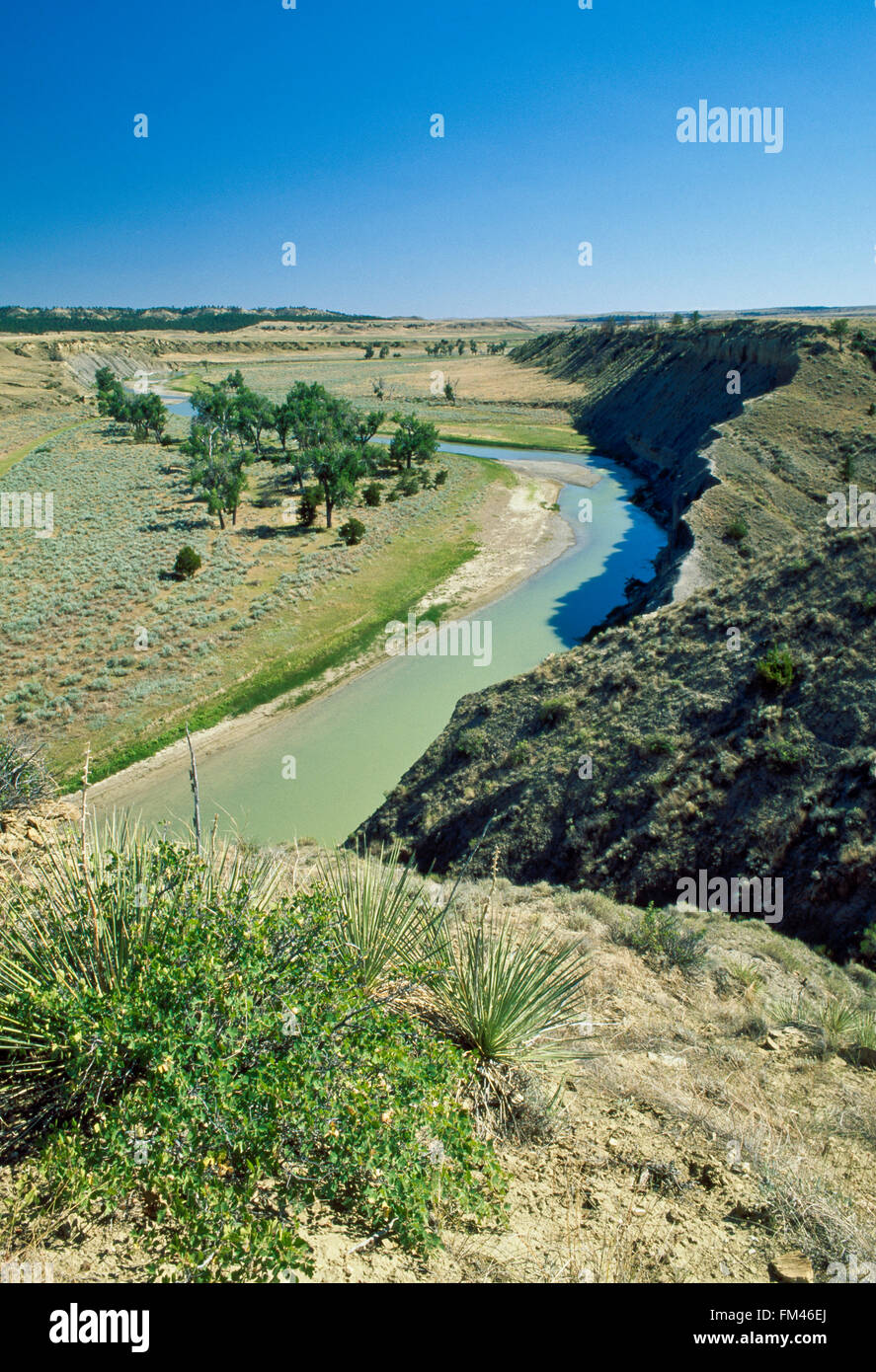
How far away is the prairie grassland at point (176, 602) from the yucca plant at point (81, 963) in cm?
1594

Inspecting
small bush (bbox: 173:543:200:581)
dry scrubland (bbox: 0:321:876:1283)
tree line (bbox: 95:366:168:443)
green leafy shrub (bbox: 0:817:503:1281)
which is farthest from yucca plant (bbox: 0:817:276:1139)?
tree line (bbox: 95:366:168:443)

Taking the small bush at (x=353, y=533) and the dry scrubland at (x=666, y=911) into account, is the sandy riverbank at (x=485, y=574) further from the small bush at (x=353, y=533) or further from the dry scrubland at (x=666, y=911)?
the small bush at (x=353, y=533)

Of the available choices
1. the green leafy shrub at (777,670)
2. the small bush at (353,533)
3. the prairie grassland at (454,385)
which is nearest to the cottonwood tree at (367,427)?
the prairie grassland at (454,385)

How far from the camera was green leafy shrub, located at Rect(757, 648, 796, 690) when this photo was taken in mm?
13570

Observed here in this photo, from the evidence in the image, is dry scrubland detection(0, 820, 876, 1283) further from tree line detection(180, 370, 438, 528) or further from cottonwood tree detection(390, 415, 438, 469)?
Result: cottonwood tree detection(390, 415, 438, 469)

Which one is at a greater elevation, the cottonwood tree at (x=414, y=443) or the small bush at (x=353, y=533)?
the cottonwood tree at (x=414, y=443)

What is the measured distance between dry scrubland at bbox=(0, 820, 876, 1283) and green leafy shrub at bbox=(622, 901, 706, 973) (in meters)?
0.27

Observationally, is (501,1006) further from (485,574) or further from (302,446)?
(302,446)

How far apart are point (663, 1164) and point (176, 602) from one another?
29649mm

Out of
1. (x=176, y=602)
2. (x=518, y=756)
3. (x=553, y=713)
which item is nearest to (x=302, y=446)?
(x=176, y=602)

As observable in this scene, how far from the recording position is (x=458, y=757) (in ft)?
55.8

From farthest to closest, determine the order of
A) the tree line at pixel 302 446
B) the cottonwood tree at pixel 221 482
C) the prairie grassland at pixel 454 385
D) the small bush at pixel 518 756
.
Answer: the prairie grassland at pixel 454 385 < the tree line at pixel 302 446 < the cottonwood tree at pixel 221 482 < the small bush at pixel 518 756

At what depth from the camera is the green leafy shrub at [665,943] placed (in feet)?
27.2

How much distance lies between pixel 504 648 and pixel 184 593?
46.3 ft
